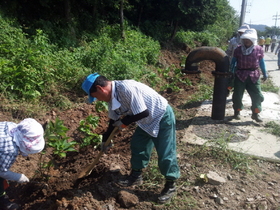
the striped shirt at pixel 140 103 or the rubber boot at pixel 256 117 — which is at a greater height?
the striped shirt at pixel 140 103

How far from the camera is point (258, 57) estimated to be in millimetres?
4949

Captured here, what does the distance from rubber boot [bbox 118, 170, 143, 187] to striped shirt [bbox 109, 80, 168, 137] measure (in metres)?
0.67

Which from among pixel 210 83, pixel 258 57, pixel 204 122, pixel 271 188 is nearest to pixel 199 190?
pixel 271 188

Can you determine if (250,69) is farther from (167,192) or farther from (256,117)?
(167,192)

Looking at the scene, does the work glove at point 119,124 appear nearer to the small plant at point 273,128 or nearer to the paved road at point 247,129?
the paved road at point 247,129

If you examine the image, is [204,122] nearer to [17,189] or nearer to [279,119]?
[279,119]

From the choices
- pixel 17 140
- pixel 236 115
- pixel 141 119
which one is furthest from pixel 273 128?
pixel 17 140

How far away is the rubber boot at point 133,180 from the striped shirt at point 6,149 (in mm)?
1276

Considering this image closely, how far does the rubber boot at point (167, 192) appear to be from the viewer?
2980mm

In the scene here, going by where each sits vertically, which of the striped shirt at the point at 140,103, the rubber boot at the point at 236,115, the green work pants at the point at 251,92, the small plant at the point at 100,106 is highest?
the striped shirt at the point at 140,103

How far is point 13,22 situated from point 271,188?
7128 millimetres

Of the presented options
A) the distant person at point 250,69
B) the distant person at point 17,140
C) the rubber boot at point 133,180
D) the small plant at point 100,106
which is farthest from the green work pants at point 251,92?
the distant person at point 17,140

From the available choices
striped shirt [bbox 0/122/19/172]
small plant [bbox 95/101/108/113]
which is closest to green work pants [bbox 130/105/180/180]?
striped shirt [bbox 0/122/19/172]

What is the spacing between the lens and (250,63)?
195 inches
